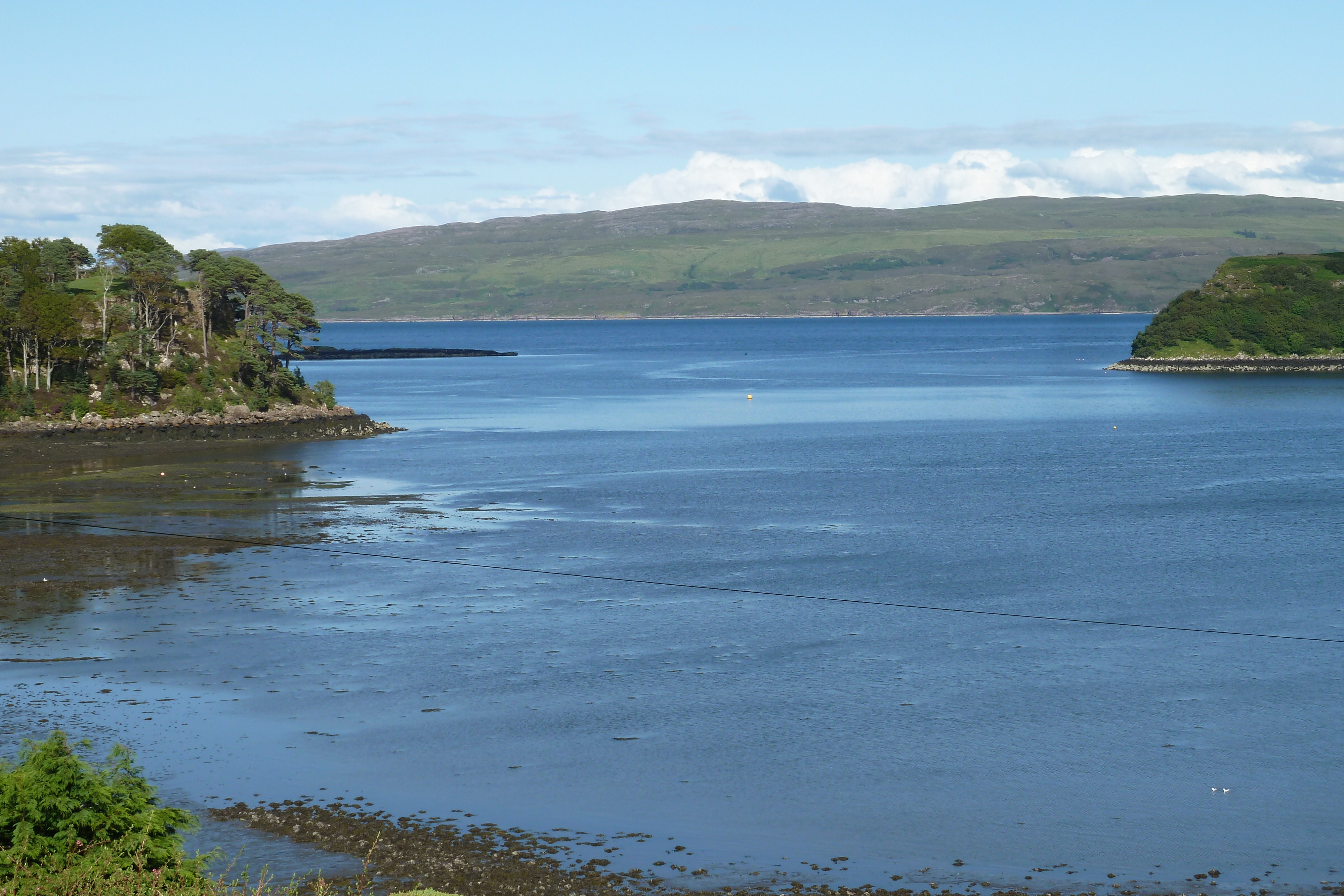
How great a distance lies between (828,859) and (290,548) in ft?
107

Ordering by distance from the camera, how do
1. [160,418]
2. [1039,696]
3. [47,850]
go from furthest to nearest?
[160,418], [1039,696], [47,850]

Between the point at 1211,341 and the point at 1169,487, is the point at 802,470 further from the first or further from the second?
the point at 1211,341

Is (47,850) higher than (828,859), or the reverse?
(47,850)

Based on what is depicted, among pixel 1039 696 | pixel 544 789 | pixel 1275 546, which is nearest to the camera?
pixel 544 789

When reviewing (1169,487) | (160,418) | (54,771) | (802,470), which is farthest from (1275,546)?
(160,418)

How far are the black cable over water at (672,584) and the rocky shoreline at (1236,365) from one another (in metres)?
153

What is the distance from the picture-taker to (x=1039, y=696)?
29.9 meters

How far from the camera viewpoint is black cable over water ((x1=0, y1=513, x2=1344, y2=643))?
3591 cm

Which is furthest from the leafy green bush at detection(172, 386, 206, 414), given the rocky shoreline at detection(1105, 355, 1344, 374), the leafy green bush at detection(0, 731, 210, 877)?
the rocky shoreline at detection(1105, 355, 1344, 374)

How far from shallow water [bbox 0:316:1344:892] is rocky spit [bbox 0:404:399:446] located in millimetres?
28249

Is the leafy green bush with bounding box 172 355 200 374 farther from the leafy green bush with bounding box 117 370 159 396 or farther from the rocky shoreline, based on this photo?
the rocky shoreline

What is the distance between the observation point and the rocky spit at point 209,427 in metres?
88.2

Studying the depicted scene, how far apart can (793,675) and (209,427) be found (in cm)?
7083

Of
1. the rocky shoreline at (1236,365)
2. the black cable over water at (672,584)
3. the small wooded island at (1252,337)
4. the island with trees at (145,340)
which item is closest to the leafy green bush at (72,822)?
the black cable over water at (672,584)
